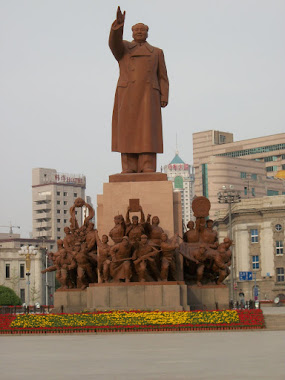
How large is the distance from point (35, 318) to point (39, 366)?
30.8 feet

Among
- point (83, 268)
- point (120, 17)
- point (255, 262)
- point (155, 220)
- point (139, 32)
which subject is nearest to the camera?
point (155, 220)

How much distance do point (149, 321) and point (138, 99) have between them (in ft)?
25.6

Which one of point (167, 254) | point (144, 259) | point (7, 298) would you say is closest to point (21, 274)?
point (7, 298)

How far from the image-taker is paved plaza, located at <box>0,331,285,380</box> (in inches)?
521

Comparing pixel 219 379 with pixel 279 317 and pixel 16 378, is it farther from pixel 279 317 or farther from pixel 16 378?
pixel 279 317

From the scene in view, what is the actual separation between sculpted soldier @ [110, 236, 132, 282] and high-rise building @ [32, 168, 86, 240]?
11820cm

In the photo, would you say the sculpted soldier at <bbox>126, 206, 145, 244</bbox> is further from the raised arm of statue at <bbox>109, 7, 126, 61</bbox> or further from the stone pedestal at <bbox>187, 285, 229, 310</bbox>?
the raised arm of statue at <bbox>109, 7, 126, 61</bbox>

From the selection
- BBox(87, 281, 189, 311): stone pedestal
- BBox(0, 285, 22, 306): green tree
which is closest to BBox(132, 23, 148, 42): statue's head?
BBox(87, 281, 189, 311): stone pedestal

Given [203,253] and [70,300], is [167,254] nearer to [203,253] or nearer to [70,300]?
[203,253]

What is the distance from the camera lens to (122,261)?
25.1m

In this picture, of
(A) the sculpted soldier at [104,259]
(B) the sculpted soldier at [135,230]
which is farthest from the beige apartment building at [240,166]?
(B) the sculpted soldier at [135,230]

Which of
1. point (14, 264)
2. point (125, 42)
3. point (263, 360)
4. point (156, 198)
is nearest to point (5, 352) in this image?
point (263, 360)

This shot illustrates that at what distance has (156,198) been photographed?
86.3ft

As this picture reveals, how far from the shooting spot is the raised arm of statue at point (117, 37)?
1013 inches
